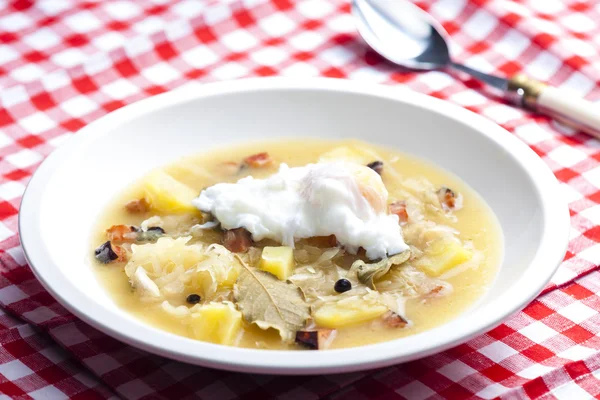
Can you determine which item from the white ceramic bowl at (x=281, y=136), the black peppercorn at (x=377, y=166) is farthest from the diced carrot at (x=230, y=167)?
the black peppercorn at (x=377, y=166)

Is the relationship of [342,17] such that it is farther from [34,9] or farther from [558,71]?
[34,9]

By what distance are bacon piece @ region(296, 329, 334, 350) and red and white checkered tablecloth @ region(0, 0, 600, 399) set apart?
0.48 ft

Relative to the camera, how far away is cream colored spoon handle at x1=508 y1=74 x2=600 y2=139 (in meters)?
3.92

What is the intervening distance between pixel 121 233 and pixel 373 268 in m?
0.93

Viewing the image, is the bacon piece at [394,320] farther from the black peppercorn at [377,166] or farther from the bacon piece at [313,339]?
the black peppercorn at [377,166]

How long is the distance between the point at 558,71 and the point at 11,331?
123 inches

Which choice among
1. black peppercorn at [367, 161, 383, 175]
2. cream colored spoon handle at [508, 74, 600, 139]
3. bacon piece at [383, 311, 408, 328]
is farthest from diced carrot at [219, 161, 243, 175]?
cream colored spoon handle at [508, 74, 600, 139]

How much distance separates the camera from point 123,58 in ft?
14.9

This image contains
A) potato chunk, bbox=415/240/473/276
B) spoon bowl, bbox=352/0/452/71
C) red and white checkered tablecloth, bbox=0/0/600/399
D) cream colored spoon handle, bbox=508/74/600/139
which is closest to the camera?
red and white checkered tablecloth, bbox=0/0/600/399

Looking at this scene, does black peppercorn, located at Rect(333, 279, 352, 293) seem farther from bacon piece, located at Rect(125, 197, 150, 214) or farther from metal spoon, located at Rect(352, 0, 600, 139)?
metal spoon, located at Rect(352, 0, 600, 139)

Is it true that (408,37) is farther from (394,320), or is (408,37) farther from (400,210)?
(394,320)

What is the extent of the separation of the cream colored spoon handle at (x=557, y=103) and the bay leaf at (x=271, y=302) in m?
1.95

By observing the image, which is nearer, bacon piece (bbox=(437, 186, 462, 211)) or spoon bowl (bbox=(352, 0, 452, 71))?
bacon piece (bbox=(437, 186, 462, 211))

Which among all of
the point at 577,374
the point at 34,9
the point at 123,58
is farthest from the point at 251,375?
the point at 34,9
